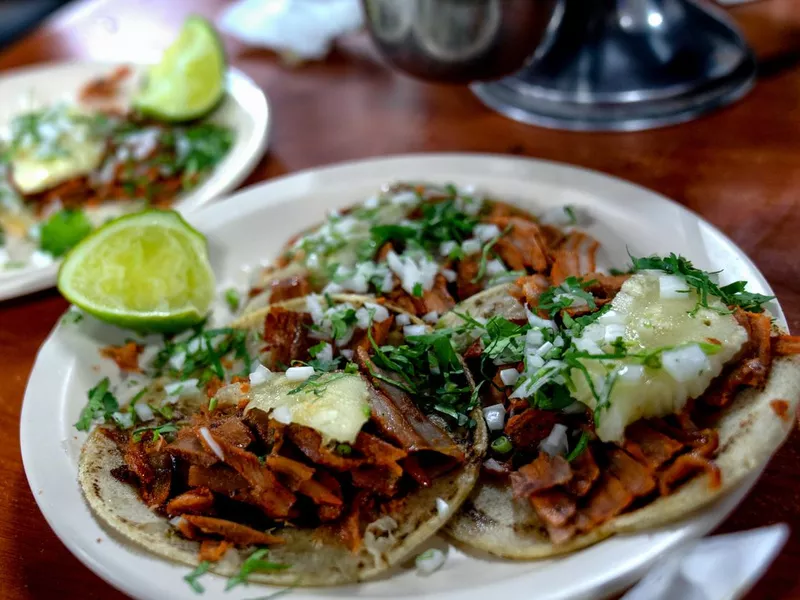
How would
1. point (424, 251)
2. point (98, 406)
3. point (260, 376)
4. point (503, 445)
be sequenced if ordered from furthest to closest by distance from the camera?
1. point (424, 251)
2. point (98, 406)
3. point (260, 376)
4. point (503, 445)

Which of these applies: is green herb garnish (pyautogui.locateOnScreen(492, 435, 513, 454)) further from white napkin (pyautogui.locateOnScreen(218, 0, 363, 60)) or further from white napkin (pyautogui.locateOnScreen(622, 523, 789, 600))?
white napkin (pyautogui.locateOnScreen(218, 0, 363, 60))

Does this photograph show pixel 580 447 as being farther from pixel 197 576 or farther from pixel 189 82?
pixel 189 82

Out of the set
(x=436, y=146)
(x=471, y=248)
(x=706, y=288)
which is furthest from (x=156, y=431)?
(x=436, y=146)

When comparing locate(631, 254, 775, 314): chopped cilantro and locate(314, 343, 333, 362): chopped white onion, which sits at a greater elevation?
locate(631, 254, 775, 314): chopped cilantro

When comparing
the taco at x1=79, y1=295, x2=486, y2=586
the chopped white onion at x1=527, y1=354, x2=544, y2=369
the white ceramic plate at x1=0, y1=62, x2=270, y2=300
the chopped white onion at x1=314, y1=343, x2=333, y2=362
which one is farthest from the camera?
the white ceramic plate at x1=0, y1=62, x2=270, y2=300

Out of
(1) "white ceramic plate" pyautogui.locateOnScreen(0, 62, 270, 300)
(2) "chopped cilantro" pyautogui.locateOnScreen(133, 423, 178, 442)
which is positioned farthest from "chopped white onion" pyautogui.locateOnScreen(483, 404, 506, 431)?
(1) "white ceramic plate" pyautogui.locateOnScreen(0, 62, 270, 300)

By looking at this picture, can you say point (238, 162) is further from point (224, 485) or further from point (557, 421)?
point (557, 421)

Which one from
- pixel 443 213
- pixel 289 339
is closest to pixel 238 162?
pixel 443 213
